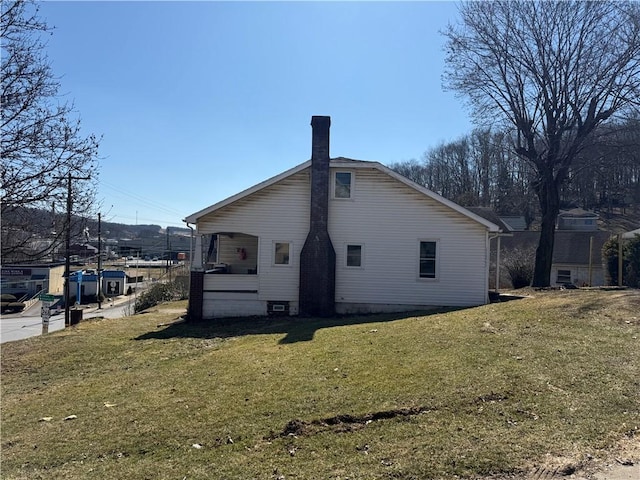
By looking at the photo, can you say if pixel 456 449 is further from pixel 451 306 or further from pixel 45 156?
pixel 451 306

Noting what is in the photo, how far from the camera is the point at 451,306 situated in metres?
16.6

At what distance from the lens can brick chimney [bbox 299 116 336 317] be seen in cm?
1656

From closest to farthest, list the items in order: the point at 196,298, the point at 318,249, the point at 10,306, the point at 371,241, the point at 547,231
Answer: the point at 318,249 < the point at 196,298 < the point at 371,241 < the point at 547,231 < the point at 10,306

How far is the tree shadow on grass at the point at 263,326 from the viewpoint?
13.6 metres

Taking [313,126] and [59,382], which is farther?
[313,126]

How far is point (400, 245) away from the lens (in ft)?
55.5

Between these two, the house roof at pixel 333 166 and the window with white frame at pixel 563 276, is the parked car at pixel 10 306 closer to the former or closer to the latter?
the house roof at pixel 333 166

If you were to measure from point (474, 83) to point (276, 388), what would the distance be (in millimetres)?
19686

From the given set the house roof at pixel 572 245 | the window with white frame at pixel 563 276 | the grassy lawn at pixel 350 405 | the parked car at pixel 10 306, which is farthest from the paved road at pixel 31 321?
the window with white frame at pixel 563 276

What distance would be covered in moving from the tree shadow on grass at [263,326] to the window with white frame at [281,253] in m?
2.01

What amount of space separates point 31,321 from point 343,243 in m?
34.8

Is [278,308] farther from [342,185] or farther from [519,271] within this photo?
[519,271]

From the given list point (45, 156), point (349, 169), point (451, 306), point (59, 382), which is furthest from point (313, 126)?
point (59, 382)

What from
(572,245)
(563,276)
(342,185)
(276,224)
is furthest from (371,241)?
(572,245)
